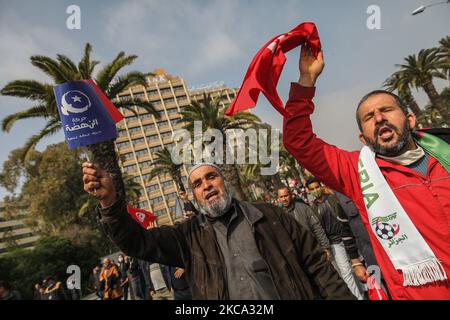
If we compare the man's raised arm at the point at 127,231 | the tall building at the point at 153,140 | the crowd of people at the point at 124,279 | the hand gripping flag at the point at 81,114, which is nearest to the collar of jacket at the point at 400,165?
the man's raised arm at the point at 127,231

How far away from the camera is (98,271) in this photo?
8.77 m

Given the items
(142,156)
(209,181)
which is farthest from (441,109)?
(142,156)

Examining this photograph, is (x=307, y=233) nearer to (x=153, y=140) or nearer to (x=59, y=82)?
(x=59, y=82)

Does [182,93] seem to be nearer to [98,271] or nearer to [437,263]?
[98,271]

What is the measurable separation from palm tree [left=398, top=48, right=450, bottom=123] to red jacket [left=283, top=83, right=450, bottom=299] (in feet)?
75.1

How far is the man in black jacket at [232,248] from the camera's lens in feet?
6.28

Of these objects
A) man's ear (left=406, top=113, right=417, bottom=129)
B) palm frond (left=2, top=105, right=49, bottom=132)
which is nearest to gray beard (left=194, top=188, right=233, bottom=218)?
man's ear (left=406, top=113, right=417, bottom=129)

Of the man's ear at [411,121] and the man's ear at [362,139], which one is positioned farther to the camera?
the man's ear at [362,139]

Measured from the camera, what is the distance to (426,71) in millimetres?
21047

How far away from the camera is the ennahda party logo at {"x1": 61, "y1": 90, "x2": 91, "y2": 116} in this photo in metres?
2.12

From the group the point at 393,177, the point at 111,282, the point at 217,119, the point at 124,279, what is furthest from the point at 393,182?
the point at 217,119

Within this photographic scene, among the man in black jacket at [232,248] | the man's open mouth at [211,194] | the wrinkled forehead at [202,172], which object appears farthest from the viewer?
the wrinkled forehead at [202,172]

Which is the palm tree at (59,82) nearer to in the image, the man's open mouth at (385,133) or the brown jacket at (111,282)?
the brown jacket at (111,282)
